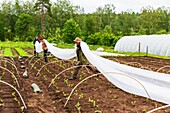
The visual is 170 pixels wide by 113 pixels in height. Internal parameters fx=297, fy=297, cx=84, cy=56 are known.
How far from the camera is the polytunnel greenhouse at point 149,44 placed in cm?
2212

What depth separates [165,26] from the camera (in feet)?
170

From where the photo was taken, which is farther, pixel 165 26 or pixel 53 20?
pixel 53 20

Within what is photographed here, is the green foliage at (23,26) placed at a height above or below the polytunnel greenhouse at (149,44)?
above

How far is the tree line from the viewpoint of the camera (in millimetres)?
49375

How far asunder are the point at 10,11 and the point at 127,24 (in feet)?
76.6

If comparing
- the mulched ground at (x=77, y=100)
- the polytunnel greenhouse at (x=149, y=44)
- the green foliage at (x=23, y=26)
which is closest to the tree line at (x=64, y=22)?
the green foliage at (x=23, y=26)

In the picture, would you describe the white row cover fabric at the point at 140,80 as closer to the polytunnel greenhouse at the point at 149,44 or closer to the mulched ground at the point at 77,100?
the mulched ground at the point at 77,100

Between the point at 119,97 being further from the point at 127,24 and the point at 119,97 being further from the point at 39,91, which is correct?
the point at 127,24

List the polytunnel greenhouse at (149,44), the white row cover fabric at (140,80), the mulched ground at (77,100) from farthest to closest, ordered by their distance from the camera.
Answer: the polytunnel greenhouse at (149,44), the mulched ground at (77,100), the white row cover fabric at (140,80)

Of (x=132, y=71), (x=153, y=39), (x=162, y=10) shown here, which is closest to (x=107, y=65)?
(x=132, y=71)

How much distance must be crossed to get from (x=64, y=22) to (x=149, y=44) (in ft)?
109

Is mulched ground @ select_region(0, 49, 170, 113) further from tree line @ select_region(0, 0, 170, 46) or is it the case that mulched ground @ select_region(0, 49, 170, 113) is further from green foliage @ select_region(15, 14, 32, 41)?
green foliage @ select_region(15, 14, 32, 41)

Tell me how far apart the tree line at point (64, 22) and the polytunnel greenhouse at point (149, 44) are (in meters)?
15.3

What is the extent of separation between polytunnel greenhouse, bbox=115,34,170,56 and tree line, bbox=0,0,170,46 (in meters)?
15.3
